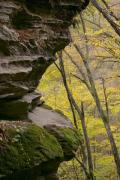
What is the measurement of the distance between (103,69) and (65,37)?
17.4 metres

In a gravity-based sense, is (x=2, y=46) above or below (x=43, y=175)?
above

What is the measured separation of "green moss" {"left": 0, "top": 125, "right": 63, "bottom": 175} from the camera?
23.4 ft

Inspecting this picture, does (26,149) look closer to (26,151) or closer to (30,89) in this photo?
(26,151)

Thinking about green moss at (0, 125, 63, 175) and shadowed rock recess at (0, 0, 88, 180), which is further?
shadowed rock recess at (0, 0, 88, 180)

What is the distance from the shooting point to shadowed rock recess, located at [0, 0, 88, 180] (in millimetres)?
7477

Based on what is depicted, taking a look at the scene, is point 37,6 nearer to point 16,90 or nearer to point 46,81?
point 16,90

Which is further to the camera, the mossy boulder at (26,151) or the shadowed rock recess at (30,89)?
the shadowed rock recess at (30,89)

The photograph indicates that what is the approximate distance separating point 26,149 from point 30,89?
2836 mm

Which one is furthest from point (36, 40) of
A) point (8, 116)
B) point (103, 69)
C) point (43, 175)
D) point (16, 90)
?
point (103, 69)

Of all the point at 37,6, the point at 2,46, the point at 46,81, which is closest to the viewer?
the point at 2,46

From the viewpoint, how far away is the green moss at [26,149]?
7133 mm

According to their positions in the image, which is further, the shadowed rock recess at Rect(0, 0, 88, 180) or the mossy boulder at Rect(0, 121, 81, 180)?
the shadowed rock recess at Rect(0, 0, 88, 180)

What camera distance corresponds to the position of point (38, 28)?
386 inches

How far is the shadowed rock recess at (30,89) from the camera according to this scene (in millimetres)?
7477
